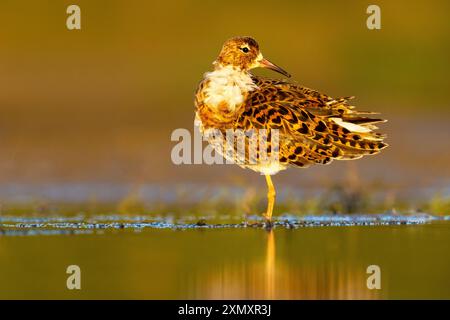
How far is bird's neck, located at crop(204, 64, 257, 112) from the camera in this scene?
41.4 feet

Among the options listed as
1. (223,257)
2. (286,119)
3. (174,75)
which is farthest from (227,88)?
(174,75)

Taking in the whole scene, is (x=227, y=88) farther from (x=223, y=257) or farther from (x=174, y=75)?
(x=174, y=75)

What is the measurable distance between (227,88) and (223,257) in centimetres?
301

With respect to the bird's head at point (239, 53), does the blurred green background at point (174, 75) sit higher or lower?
higher

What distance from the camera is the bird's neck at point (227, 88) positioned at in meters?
12.6

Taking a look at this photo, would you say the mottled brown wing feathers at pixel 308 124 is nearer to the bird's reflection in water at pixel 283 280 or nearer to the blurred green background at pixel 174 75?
the bird's reflection in water at pixel 283 280

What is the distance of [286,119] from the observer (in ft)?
40.2

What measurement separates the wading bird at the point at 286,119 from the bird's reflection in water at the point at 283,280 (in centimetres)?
222

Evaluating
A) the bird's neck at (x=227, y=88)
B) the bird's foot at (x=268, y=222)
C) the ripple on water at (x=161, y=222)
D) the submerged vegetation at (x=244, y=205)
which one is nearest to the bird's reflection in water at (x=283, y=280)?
the bird's foot at (x=268, y=222)

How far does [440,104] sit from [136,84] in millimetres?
6478

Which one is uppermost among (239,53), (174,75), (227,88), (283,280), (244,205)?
(174,75)

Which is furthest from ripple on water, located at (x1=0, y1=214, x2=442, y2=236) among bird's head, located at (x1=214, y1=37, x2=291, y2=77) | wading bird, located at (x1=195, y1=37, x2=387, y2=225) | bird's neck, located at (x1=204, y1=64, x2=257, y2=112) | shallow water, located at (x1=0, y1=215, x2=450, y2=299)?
bird's head, located at (x1=214, y1=37, x2=291, y2=77)

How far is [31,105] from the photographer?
21.6 meters
